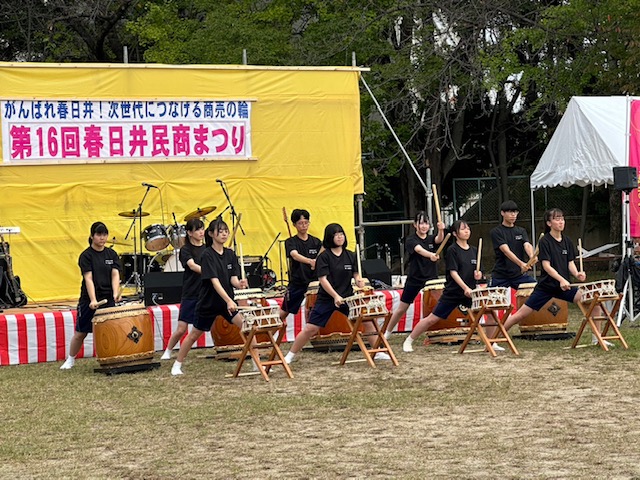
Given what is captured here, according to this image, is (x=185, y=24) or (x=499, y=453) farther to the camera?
(x=185, y=24)

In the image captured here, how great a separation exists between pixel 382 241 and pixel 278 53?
6.99m

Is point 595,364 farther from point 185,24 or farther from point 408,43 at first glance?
point 185,24

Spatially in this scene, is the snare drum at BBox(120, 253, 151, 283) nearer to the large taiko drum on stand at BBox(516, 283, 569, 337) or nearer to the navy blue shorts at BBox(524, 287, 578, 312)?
the large taiko drum on stand at BBox(516, 283, 569, 337)

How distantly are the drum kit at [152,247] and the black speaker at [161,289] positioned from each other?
1534 mm

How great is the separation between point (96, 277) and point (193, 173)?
5.76 meters

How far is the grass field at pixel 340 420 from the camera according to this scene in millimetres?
7352

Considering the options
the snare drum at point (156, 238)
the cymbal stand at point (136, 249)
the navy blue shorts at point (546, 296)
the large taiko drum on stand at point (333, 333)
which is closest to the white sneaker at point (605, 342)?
the navy blue shorts at point (546, 296)

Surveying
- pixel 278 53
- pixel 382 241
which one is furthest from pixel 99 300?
pixel 382 241

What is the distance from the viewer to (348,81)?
18438 millimetres

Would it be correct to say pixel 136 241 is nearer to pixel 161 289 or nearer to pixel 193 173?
pixel 193 173

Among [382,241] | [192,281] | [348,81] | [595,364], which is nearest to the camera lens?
[595,364]

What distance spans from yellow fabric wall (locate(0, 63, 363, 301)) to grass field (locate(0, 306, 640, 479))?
442 centimetres

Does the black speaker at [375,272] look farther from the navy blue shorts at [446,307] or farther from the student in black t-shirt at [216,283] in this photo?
the student in black t-shirt at [216,283]

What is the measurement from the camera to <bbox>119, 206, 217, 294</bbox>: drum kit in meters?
16.2
